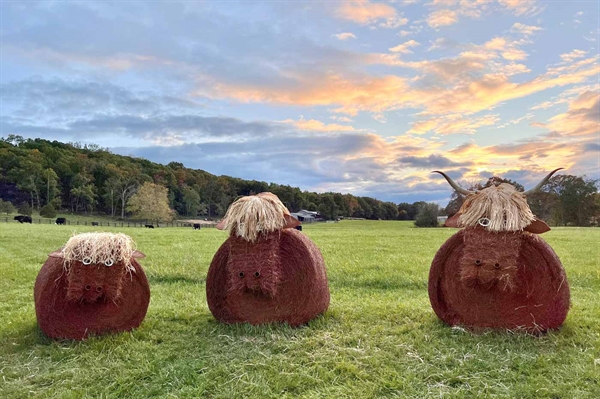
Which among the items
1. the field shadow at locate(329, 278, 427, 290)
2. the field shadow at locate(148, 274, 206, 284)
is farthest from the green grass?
the field shadow at locate(148, 274, 206, 284)

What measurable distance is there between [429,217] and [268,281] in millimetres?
42988

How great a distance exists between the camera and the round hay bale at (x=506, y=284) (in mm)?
5801

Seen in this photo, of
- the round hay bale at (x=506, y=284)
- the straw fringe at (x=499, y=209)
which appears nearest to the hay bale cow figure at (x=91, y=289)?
the round hay bale at (x=506, y=284)

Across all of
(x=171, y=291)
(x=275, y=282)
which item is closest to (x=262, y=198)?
(x=275, y=282)

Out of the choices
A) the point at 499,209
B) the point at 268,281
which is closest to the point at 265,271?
the point at 268,281

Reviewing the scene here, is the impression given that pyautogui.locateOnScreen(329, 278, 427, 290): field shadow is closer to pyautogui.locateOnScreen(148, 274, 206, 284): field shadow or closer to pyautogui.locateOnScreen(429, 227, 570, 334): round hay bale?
pyautogui.locateOnScreen(148, 274, 206, 284): field shadow

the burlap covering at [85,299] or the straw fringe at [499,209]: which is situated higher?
the straw fringe at [499,209]

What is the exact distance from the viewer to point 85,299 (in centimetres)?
632

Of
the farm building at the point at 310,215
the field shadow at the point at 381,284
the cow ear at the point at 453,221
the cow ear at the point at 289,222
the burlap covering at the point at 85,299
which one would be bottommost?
the field shadow at the point at 381,284

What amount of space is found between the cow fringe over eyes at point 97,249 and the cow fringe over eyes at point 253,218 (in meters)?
1.57

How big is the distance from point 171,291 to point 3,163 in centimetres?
8328

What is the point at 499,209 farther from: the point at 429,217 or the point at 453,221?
the point at 429,217

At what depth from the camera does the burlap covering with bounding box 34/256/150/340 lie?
6.08m

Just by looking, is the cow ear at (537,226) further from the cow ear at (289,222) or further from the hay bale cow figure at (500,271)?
the cow ear at (289,222)
